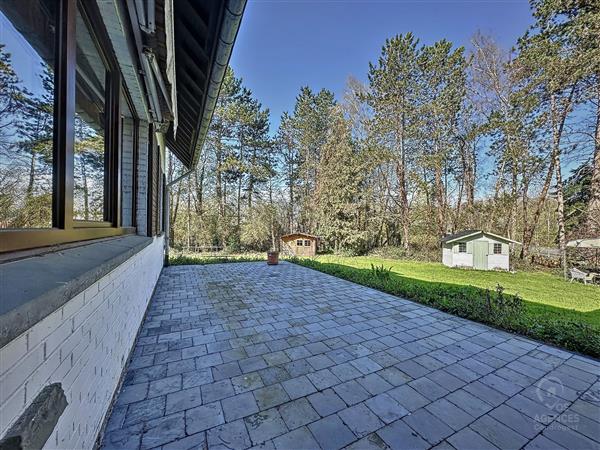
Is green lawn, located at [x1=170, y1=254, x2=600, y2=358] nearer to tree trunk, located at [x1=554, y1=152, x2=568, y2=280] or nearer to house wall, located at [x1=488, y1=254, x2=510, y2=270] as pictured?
house wall, located at [x1=488, y1=254, x2=510, y2=270]

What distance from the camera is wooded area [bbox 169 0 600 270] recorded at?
913 centimetres

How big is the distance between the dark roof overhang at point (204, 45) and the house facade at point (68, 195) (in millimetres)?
15

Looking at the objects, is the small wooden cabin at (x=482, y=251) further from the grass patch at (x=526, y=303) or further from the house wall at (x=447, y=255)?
the grass patch at (x=526, y=303)

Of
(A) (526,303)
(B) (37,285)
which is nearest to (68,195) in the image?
(B) (37,285)

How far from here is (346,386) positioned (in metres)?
2.14

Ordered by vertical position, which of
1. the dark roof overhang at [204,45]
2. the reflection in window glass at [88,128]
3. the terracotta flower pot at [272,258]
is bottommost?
the terracotta flower pot at [272,258]

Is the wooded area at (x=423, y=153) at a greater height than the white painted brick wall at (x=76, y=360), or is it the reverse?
the wooded area at (x=423, y=153)

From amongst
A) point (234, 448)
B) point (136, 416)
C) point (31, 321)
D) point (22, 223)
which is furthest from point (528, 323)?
point (22, 223)

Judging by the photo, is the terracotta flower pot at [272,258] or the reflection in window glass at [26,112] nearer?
the reflection in window glass at [26,112]

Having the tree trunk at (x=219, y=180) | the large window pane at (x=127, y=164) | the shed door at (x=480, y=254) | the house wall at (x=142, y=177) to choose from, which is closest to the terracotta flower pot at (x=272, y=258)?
the house wall at (x=142, y=177)

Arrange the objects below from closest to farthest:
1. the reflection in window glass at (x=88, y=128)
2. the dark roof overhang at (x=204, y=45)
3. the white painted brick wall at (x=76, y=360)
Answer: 1. the white painted brick wall at (x=76, y=360)
2. the reflection in window glass at (x=88, y=128)
3. the dark roof overhang at (x=204, y=45)

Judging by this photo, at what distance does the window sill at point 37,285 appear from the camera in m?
0.52

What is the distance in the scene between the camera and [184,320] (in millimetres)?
3582

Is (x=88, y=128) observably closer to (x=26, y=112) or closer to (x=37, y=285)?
(x=26, y=112)
